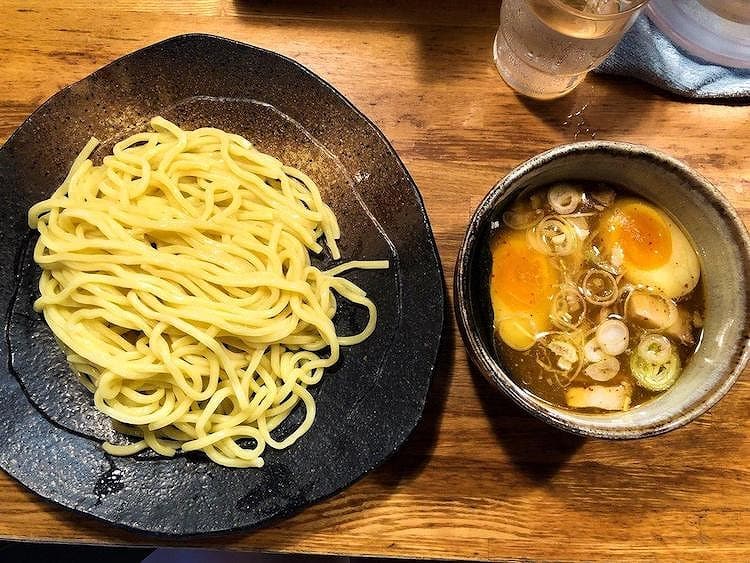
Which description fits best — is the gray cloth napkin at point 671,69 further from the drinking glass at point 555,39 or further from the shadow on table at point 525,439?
the shadow on table at point 525,439

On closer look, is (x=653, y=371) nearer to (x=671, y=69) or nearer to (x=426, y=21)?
(x=671, y=69)

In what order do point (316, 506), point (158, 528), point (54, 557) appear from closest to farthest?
point (158, 528)
point (316, 506)
point (54, 557)

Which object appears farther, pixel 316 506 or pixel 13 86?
pixel 13 86

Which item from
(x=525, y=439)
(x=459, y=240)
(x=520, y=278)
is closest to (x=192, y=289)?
(x=459, y=240)

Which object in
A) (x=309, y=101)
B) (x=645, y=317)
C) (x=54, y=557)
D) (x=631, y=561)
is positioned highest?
(x=309, y=101)

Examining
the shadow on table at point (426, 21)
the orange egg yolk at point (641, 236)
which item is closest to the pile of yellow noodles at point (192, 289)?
the shadow on table at point (426, 21)

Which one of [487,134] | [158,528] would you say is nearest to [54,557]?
[158,528]

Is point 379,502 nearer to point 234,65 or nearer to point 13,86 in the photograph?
point 234,65
